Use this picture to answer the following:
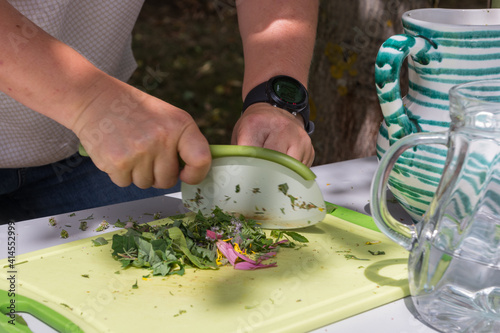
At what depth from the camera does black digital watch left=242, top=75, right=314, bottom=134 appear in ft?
4.90

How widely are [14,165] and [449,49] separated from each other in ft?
3.79

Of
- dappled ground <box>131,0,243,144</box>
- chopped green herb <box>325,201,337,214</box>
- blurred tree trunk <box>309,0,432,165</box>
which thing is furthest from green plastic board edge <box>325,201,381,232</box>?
dappled ground <box>131,0,243,144</box>

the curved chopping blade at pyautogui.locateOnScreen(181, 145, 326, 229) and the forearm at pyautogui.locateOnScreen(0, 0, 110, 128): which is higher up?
the forearm at pyautogui.locateOnScreen(0, 0, 110, 128)

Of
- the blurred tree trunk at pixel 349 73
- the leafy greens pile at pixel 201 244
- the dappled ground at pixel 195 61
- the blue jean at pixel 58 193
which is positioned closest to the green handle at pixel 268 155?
the leafy greens pile at pixel 201 244

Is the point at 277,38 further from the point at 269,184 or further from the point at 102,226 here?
the point at 102,226

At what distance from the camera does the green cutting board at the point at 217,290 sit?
2.80 feet

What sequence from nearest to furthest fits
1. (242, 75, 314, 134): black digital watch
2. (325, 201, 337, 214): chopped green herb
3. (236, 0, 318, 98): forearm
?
1. (325, 201, 337, 214): chopped green herb
2. (242, 75, 314, 134): black digital watch
3. (236, 0, 318, 98): forearm

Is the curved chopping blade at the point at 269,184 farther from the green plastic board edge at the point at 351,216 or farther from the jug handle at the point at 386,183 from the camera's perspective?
the jug handle at the point at 386,183

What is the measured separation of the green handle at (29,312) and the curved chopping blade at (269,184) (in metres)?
0.39

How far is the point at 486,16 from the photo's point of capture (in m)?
1.25

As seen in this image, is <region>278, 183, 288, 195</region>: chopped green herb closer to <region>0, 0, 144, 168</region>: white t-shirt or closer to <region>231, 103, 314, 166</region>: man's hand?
<region>231, 103, 314, 166</region>: man's hand

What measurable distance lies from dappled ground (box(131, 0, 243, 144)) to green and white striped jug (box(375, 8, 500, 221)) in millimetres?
3472

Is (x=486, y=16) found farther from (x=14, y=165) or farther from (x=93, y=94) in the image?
(x=14, y=165)

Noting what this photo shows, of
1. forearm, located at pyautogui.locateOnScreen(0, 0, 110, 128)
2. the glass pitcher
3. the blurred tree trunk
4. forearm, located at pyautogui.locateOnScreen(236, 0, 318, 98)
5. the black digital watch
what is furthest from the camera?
the blurred tree trunk
